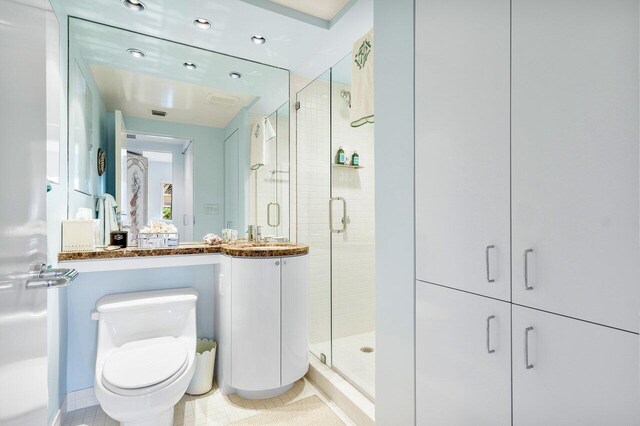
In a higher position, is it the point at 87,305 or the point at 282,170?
the point at 282,170

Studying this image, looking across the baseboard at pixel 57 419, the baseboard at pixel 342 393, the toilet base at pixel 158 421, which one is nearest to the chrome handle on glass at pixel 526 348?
the baseboard at pixel 342 393

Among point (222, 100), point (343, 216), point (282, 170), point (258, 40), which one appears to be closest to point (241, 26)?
point (258, 40)

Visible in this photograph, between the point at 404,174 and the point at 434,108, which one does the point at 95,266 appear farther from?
the point at 434,108

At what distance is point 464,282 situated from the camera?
1.16m

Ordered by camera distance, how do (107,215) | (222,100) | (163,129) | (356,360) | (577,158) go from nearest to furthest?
(577,158) → (107,215) → (163,129) → (356,360) → (222,100)

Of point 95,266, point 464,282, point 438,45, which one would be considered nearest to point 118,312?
point 95,266

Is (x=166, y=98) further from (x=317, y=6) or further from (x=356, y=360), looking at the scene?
(x=356, y=360)

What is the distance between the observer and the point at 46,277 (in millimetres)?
730

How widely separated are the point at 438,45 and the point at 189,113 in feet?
6.24

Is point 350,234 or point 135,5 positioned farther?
point 350,234

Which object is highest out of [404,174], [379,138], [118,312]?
[379,138]

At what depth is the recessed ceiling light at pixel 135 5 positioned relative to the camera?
187 cm

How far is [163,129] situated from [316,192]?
4.19 ft

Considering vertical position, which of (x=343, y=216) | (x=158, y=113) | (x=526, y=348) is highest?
(x=158, y=113)
